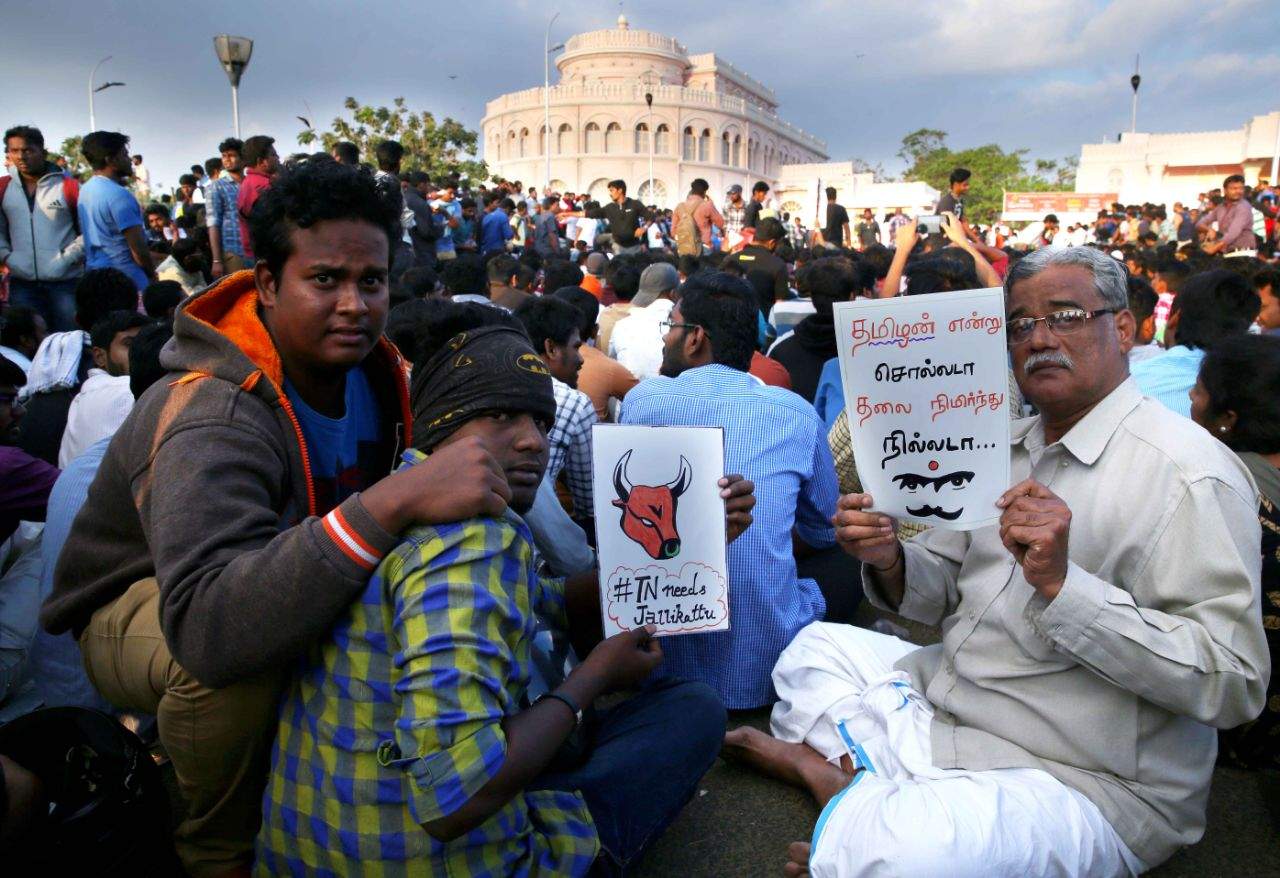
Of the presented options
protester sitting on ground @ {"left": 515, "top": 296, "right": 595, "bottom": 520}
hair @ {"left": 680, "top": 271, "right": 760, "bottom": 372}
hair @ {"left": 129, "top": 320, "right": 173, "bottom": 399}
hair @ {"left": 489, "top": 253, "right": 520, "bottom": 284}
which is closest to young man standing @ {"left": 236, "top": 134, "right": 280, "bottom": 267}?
hair @ {"left": 489, "top": 253, "right": 520, "bottom": 284}

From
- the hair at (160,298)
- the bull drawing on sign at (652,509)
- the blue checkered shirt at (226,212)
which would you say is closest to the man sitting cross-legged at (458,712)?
the bull drawing on sign at (652,509)

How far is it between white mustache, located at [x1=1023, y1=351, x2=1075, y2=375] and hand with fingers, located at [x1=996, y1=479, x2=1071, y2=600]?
0.44 m

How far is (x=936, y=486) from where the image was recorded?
2.22 metres

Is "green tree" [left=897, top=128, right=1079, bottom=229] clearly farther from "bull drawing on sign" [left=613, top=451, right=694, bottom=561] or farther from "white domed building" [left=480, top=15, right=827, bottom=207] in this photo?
"bull drawing on sign" [left=613, top=451, right=694, bottom=561]

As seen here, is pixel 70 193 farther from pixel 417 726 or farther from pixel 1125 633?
pixel 1125 633

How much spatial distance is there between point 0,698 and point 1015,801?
3.31 metres

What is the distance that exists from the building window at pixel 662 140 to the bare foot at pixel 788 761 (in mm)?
74104

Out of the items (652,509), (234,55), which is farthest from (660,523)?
(234,55)

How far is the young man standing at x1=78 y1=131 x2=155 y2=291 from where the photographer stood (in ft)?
23.0

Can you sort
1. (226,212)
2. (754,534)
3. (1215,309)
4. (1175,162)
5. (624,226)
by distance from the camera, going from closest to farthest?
(754,534)
(1215,309)
(226,212)
(624,226)
(1175,162)

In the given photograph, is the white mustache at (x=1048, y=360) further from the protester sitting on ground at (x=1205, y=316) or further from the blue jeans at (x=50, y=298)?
the blue jeans at (x=50, y=298)

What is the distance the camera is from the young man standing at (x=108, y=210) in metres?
7.02

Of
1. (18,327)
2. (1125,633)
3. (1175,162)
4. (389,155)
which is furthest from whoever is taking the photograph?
(1175,162)

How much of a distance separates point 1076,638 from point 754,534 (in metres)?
1.49
